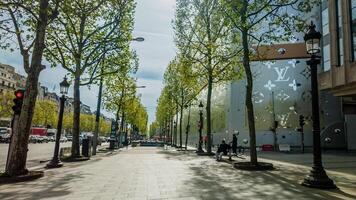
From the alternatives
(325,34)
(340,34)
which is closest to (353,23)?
(340,34)

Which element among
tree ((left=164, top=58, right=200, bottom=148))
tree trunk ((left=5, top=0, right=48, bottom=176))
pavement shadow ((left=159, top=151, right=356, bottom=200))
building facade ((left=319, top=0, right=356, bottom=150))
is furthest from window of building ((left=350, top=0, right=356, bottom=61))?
tree trunk ((left=5, top=0, right=48, bottom=176))

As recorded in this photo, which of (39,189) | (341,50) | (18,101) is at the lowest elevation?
(39,189)

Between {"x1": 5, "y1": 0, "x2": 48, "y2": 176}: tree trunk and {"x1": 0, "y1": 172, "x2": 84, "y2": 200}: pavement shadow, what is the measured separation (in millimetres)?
1137

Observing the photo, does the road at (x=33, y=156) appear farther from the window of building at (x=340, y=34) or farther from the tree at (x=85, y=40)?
the window of building at (x=340, y=34)

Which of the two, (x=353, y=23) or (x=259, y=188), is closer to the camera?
(x=259, y=188)

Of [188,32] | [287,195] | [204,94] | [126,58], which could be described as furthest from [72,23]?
[204,94]

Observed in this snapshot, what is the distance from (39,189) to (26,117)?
4099mm

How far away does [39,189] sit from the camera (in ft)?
Result: 37.3

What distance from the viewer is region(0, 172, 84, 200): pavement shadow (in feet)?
33.3

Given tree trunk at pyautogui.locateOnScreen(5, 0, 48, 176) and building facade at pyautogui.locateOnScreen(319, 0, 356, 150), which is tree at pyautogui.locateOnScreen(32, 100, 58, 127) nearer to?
building facade at pyautogui.locateOnScreen(319, 0, 356, 150)

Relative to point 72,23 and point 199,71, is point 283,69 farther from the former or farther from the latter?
point 72,23

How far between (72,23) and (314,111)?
1755 cm

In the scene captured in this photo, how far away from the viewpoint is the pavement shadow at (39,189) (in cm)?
1014

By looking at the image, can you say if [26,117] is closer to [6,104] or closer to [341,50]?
[341,50]
